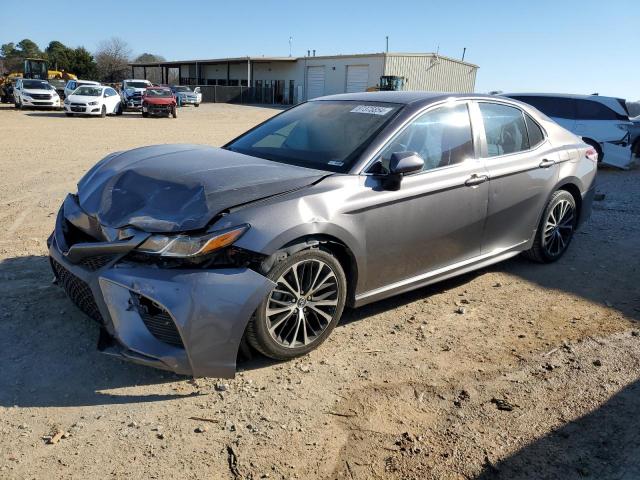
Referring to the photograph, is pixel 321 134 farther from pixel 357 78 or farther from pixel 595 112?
pixel 357 78

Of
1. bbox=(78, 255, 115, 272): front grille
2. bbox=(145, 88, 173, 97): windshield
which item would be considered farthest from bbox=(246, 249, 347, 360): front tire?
bbox=(145, 88, 173, 97): windshield

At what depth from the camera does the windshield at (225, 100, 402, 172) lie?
3.96 m

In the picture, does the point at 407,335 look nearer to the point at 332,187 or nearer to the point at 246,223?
the point at 332,187

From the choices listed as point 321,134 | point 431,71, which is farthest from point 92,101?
point 431,71

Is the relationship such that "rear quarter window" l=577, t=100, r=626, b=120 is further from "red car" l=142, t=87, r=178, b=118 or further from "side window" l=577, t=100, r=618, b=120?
"red car" l=142, t=87, r=178, b=118

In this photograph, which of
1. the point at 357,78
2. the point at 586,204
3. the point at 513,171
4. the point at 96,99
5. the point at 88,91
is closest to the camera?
the point at 513,171

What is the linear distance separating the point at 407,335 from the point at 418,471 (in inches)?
58.5

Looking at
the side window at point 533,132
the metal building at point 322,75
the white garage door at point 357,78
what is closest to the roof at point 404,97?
the side window at point 533,132

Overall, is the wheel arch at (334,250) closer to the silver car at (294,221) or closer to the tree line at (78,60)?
the silver car at (294,221)

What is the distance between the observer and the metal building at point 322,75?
44.3 m

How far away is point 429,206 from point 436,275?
0.60m

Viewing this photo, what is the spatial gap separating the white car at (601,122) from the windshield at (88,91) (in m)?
21.4

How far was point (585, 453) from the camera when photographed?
2.79 meters

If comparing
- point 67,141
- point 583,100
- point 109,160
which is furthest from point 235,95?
point 109,160
